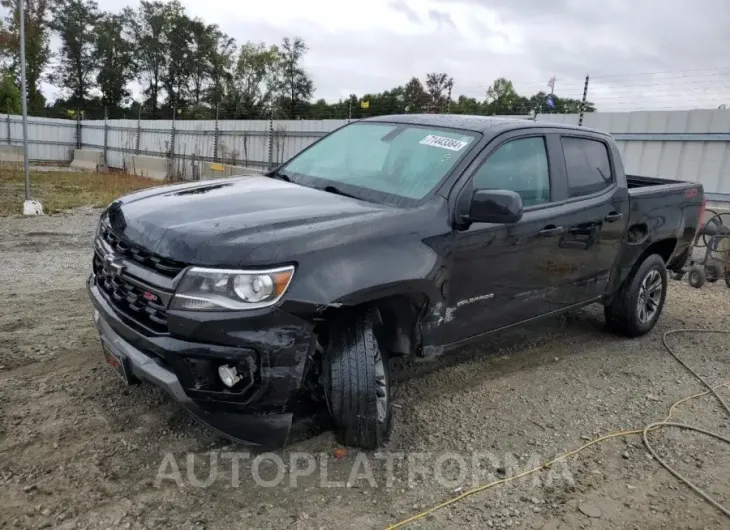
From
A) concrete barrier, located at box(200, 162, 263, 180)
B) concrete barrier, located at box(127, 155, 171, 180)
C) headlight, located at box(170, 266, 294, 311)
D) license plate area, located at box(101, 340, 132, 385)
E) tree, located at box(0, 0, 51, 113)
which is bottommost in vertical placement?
concrete barrier, located at box(127, 155, 171, 180)

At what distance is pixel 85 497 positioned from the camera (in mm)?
2590

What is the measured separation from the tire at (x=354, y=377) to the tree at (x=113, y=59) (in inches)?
2347

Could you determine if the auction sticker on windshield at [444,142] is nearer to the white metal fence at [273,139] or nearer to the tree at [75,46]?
the white metal fence at [273,139]

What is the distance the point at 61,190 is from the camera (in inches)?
623

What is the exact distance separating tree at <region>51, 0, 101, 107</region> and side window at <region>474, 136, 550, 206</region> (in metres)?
60.1

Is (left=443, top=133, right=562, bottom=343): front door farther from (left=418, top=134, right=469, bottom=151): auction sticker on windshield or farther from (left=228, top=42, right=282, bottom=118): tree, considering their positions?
(left=228, top=42, right=282, bottom=118): tree

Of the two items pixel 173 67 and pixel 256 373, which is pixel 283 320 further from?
pixel 173 67

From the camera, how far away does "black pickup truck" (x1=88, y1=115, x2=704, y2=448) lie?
2576 mm

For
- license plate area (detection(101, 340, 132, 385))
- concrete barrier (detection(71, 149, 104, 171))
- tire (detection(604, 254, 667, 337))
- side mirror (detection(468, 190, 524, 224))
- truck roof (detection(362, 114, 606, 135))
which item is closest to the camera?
license plate area (detection(101, 340, 132, 385))

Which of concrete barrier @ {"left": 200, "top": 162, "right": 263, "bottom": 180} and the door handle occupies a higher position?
the door handle

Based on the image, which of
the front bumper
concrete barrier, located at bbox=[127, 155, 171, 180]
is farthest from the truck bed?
concrete barrier, located at bbox=[127, 155, 171, 180]

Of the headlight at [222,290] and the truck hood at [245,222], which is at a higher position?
the truck hood at [245,222]

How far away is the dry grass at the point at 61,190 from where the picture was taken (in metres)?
12.2

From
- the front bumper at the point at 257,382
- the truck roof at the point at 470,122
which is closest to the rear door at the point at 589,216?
the truck roof at the point at 470,122
